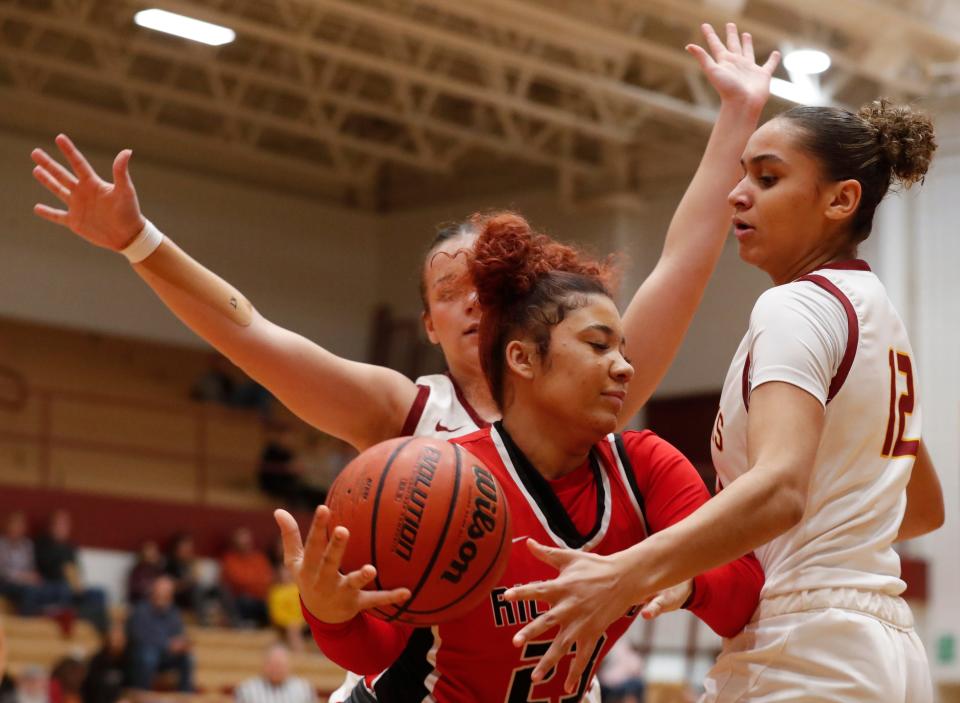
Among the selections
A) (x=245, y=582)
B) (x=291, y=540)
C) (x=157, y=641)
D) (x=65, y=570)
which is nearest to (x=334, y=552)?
(x=291, y=540)

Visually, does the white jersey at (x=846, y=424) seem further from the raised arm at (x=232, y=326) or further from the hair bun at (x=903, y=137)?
the raised arm at (x=232, y=326)

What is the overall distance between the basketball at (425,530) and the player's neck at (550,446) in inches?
10.2

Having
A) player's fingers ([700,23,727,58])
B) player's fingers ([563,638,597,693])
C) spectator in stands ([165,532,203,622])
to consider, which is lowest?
spectator in stands ([165,532,203,622])

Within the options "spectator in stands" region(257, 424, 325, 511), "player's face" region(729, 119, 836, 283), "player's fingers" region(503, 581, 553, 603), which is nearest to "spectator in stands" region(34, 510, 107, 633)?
"spectator in stands" region(257, 424, 325, 511)

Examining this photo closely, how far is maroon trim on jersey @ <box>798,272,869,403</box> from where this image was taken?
274 cm

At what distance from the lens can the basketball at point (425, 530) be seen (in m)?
2.70

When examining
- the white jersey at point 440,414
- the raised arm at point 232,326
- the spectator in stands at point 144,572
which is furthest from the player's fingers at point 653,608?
the spectator in stands at point 144,572

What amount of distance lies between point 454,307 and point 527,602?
1096 millimetres

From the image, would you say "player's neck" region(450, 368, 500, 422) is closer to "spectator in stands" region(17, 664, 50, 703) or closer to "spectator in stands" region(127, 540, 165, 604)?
"spectator in stands" region(17, 664, 50, 703)

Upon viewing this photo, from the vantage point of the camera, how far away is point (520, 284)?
121 inches

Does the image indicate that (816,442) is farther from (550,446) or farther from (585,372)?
(550,446)

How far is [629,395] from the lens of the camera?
Result: 3.67 metres

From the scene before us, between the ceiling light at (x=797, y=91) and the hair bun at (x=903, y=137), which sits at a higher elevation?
the ceiling light at (x=797, y=91)

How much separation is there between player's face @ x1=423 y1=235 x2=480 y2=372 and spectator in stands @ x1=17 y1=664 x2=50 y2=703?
7929mm
